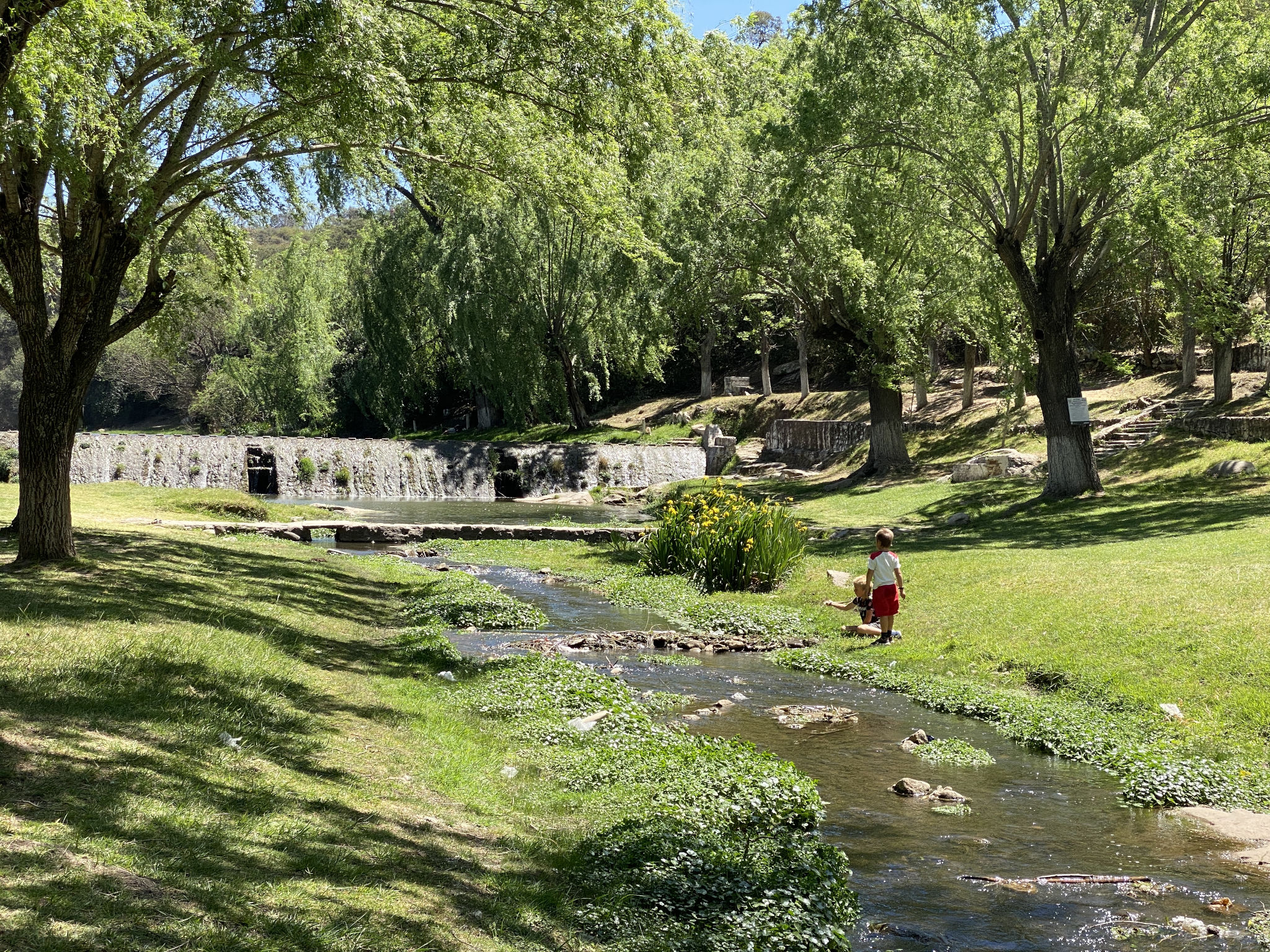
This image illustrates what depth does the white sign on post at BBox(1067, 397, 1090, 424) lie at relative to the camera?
22672 mm

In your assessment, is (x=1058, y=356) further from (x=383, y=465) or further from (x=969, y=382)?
(x=383, y=465)

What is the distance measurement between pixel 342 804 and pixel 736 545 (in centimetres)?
1196

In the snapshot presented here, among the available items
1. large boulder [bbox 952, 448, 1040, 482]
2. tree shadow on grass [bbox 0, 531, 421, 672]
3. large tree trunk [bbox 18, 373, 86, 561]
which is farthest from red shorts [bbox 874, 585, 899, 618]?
large boulder [bbox 952, 448, 1040, 482]

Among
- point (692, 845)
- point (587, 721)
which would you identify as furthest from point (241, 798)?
point (587, 721)

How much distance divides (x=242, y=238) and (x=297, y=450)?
2419 centimetres

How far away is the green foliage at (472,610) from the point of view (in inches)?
570

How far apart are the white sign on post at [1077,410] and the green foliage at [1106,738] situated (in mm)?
12882

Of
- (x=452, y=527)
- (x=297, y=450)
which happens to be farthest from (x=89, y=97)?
(x=297, y=450)

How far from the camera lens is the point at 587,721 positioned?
893 centimetres

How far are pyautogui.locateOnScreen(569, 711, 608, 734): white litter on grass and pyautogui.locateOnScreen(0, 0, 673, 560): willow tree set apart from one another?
5923 millimetres

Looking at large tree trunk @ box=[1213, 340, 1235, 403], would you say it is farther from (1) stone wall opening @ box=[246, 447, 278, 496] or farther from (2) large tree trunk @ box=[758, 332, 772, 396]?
(1) stone wall opening @ box=[246, 447, 278, 496]

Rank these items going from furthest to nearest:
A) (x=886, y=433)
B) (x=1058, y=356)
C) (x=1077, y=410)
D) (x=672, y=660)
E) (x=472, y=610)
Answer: (x=886, y=433), (x=1058, y=356), (x=1077, y=410), (x=472, y=610), (x=672, y=660)

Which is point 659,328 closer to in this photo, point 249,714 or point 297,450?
point 297,450

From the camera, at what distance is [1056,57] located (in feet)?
72.2
